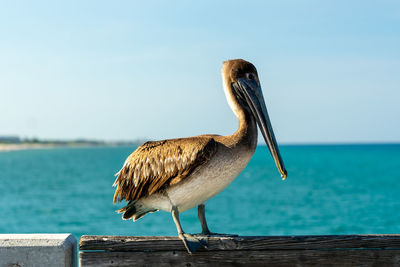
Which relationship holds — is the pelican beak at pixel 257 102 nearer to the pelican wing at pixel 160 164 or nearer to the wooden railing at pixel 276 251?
the pelican wing at pixel 160 164

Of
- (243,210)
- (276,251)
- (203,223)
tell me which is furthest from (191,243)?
(243,210)

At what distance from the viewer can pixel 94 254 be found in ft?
11.1

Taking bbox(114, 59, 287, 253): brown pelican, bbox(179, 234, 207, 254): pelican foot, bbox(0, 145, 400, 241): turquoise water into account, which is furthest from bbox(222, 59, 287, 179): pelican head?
bbox(0, 145, 400, 241): turquoise water

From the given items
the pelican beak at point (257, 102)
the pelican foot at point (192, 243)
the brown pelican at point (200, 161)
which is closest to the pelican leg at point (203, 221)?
the brown pelican at point (200, 161)

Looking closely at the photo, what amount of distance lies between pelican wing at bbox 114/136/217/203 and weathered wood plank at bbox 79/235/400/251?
43 cm

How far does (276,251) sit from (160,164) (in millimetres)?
954

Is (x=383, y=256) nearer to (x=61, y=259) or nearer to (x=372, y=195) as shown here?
(x=61, y=259)

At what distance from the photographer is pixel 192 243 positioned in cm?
338

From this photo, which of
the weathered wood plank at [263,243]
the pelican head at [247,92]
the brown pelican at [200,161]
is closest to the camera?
the weathered wood plank at [263,243]

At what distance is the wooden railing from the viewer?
11.1 feet

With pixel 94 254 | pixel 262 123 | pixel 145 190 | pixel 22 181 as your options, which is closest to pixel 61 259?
pixel 94 254

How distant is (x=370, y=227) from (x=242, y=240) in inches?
1112

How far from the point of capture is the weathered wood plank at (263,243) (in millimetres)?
3367

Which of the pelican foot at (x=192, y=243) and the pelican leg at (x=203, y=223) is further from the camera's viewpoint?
the pelican leg at (x=203, y=223)
